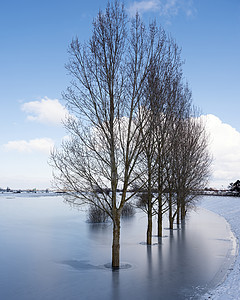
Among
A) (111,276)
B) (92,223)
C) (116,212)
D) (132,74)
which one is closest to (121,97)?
(132,74)

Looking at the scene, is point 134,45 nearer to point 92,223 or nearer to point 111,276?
point 111,276

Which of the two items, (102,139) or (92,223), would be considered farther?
(92,223)

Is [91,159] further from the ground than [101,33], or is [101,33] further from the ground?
[101,33]

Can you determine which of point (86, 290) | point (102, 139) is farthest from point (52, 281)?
point (102, 139)

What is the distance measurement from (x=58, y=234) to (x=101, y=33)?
17453mm

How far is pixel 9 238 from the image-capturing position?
22.8 m

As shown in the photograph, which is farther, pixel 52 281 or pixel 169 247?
pixel 169 247

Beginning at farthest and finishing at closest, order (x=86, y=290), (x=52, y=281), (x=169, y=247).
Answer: (x=169, y=247) → (x=52, y=281) → (x=86, y=290)

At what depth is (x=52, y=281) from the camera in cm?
1162

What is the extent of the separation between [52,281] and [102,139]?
17.9 feet

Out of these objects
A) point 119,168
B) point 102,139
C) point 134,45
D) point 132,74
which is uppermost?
point 134,45

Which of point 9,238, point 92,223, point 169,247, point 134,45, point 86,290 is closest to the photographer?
point 86,290

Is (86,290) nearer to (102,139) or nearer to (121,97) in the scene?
(102,139)

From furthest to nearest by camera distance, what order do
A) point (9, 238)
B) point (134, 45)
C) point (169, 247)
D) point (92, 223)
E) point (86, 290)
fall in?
1. point (92, 223)
2. point (9, 238)
3. point (169, 247)
4. point (134, 45)
5. point (86, 290)
